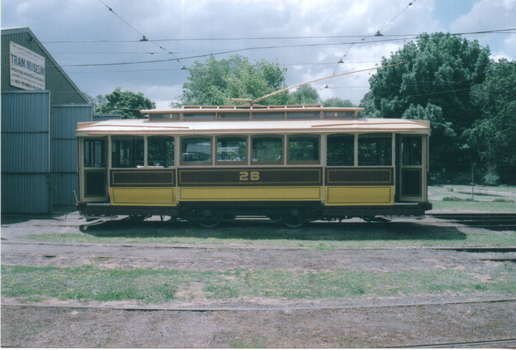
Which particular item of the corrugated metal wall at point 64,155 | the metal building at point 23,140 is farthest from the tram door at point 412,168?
the corrugated metal wall at point 64,155

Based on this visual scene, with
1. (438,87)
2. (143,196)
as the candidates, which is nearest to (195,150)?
(143,196)

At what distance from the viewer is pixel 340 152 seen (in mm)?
12281

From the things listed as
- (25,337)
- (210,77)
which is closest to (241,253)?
(25,337)

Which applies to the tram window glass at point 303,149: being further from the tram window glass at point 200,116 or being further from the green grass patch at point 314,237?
the tram window glass at point 200,116

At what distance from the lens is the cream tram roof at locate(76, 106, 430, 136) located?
39.9ft

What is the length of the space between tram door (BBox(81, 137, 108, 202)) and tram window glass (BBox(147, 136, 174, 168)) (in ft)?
4.82

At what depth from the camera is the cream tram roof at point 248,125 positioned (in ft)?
39.9

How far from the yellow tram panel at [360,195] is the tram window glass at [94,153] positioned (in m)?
7.06

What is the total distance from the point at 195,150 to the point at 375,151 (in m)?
5.28

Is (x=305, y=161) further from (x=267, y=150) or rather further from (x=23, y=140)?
(x=23, y=140)

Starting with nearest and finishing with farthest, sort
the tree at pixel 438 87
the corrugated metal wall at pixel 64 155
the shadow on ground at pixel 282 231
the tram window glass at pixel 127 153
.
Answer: the shadow on ground at pixel 282 231 < the tram window glass at pixel 127 153 < the corrugated metal wall at pixel 64 155 < the tree at pixel 438 87

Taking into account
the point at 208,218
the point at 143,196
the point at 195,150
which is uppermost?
the point at 195,150

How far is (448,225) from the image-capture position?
13.6 meters

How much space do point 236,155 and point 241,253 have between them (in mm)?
3680
